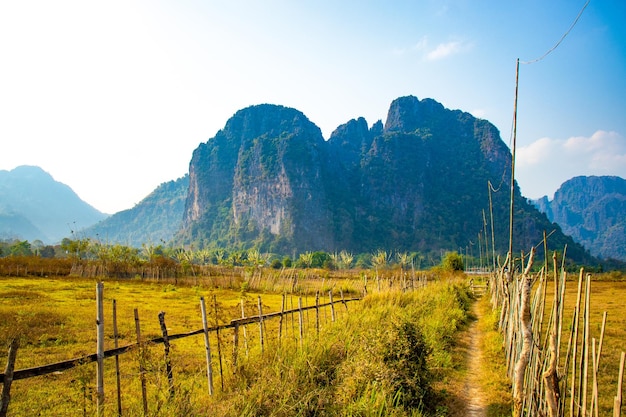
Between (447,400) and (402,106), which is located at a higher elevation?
(402,106)

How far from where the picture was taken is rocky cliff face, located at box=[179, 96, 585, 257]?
4651 inches

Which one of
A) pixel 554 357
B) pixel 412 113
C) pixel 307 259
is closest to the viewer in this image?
pixel 554 357

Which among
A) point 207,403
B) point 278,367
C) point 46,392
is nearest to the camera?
point 207,403

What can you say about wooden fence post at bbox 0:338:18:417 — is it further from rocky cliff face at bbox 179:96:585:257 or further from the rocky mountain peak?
the rocky mountain peak

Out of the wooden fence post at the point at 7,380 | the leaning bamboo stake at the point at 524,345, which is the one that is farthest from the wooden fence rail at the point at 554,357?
the wooden fence post at the point at 7,380

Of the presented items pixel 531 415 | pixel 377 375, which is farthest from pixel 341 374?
pixel 531 415

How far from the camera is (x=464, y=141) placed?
149500 mm

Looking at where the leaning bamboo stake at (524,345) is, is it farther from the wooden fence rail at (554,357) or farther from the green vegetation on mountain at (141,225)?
the green vegetation on mountain at (141,225)

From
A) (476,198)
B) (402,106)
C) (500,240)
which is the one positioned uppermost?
(402,106)

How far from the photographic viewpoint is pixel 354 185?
140875mm

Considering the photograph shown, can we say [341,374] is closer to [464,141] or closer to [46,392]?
[46,392]

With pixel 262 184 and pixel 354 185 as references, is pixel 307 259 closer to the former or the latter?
pixel 262 184

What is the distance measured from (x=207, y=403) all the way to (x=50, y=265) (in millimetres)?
33232

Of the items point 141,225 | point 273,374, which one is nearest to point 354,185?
point 141,225
